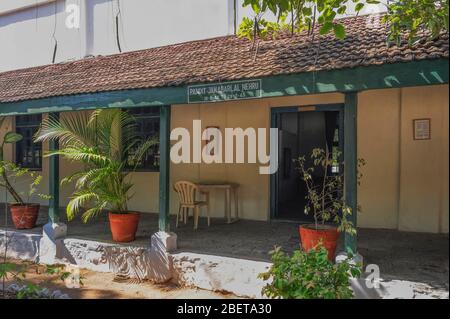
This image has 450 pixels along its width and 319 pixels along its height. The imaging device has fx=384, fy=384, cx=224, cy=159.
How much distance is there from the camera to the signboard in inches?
194

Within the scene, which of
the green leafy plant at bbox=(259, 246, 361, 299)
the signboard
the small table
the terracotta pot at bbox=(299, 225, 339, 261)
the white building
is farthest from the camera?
the white building

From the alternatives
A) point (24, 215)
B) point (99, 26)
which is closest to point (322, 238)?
point (24, 215)

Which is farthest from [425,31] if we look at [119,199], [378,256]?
[119,199]

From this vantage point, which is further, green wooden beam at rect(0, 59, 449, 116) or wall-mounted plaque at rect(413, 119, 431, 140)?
wall-mounted plaque at rect(413, 119, 431, 140)

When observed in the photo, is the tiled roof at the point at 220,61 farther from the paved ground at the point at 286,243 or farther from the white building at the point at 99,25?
the paved ground at the point at 286,243

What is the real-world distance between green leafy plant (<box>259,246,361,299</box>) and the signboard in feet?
6.87

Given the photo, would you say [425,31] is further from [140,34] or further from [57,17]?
[57,17]

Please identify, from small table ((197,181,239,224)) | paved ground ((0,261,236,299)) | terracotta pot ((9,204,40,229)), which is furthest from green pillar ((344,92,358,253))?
terracotta pot ((9,204,40,229))

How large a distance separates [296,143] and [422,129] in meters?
3.19

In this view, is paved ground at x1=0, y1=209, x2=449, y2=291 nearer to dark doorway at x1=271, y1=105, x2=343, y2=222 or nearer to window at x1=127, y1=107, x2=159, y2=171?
dark doorway at x1=271, y1=105, x2=343, y2=222

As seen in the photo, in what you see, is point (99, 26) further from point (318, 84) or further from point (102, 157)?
point (318, 84)

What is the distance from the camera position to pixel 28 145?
36.3 feet

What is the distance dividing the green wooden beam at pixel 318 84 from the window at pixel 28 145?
197 inches
